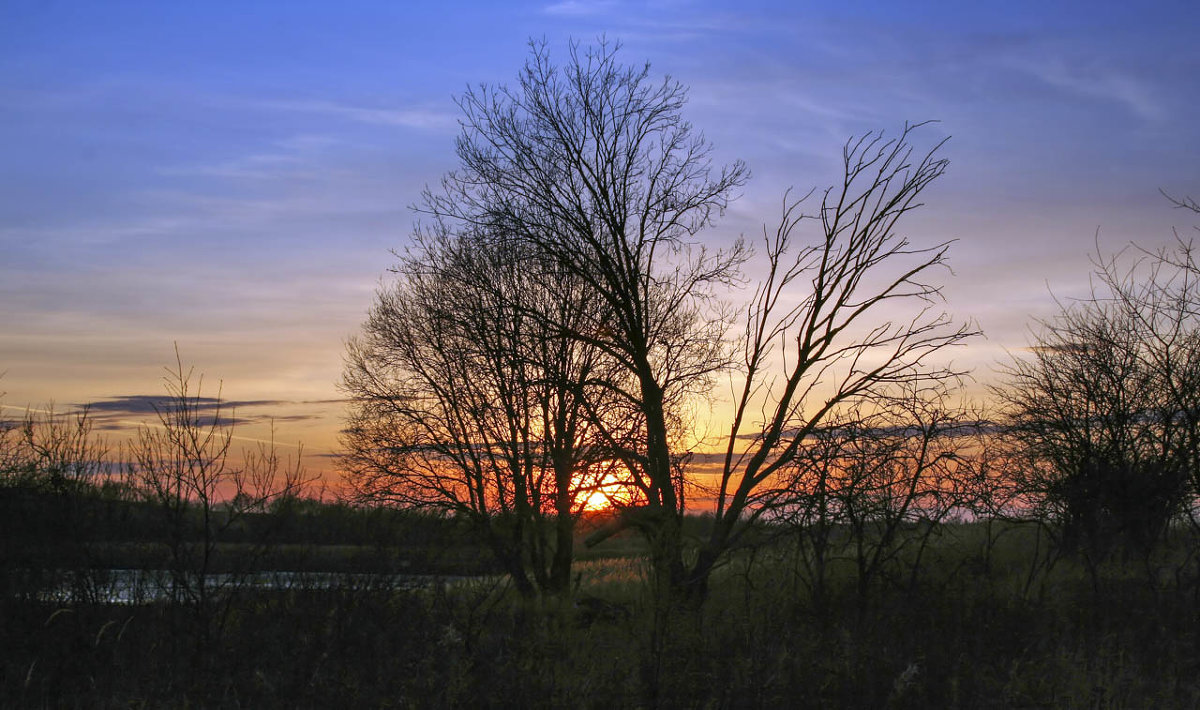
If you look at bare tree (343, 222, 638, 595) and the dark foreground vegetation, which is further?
bare tree (343, 222, 638, 595)

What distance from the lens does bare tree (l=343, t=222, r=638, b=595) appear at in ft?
58.1

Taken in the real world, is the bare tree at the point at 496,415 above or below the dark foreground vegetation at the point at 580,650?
above

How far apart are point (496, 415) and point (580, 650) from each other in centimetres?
616

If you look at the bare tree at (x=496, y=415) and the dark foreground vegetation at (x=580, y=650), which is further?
the bare tree at (x=496, y=415)

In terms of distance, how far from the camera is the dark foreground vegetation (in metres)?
10.1

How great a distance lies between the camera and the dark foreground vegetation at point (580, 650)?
33.2 ft

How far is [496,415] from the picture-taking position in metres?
18.5

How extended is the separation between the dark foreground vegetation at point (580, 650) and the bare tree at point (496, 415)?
2133mm

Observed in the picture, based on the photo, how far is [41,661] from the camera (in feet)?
34.6

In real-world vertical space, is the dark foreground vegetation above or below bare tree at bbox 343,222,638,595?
below

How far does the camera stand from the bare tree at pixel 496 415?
1772 centimetres

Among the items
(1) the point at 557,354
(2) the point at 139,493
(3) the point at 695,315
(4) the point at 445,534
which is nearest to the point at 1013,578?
(3) the point at 695,315

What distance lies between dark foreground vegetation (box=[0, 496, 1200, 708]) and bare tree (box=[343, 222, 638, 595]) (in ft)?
7.00

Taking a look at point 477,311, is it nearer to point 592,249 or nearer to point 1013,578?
point 592,249
